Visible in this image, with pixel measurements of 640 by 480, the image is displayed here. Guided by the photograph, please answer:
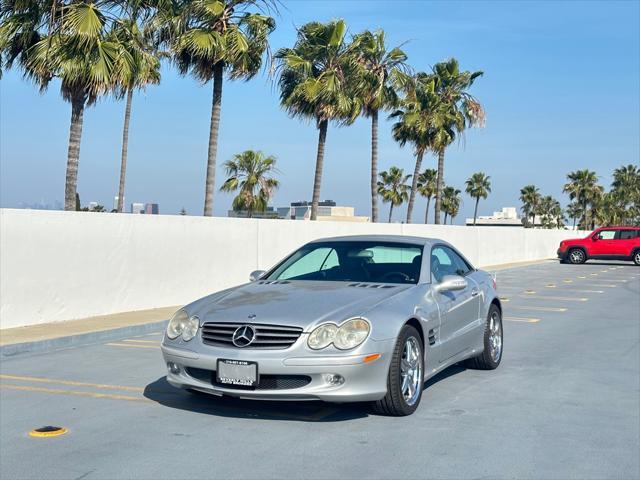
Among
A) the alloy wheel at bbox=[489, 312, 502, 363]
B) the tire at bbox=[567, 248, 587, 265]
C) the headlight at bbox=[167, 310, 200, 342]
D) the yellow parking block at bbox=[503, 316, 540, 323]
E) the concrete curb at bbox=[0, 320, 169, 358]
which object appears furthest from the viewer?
the tire at bbox=[567, 248, 587, 265]

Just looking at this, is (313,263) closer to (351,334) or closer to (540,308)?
(351,334)

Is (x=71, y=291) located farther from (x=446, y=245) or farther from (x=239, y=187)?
(x=239, y=187)

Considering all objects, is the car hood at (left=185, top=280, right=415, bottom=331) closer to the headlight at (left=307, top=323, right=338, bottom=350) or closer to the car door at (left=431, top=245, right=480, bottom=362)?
the headlight at (left=307, top=323, right=338, bottom=350)

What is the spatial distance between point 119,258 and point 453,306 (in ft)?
25.6

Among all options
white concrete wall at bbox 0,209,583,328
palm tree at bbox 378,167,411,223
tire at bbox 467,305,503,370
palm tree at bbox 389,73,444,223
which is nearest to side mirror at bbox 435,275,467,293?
tire at bbox 467,305,503,370

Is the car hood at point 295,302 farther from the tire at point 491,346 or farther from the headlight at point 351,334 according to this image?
the tire at point 491,346

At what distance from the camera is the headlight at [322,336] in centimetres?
577

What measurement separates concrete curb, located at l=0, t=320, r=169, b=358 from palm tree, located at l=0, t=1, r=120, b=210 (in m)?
6.62

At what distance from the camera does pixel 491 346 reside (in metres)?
8.42

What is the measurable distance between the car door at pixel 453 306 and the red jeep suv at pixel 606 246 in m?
30.4

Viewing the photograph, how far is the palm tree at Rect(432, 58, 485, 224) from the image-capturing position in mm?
38750

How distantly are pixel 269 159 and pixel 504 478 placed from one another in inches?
2005

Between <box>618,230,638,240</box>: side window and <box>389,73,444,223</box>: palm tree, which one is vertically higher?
<box>389,73,444,223</box>: palm tree

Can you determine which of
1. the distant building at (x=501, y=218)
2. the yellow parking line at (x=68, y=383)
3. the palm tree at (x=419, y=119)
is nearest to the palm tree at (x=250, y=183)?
the palm tree at (x=419, y=119)
